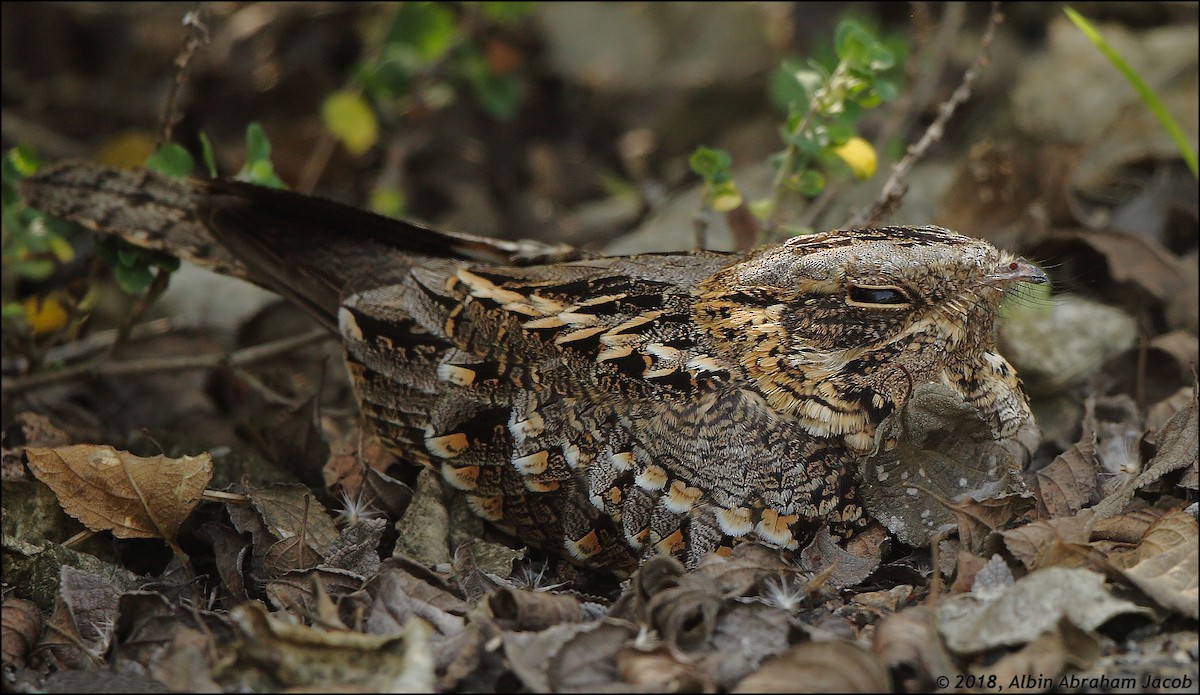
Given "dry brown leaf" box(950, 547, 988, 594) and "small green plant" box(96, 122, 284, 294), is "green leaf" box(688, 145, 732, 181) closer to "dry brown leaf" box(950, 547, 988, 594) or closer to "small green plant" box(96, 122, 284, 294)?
"small green plant" box(96, 122, 284, 294)

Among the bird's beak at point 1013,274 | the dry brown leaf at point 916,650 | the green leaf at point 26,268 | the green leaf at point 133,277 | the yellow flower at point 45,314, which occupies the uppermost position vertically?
the bird's beak at point 1013,274

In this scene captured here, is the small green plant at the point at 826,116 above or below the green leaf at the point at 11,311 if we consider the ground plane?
above

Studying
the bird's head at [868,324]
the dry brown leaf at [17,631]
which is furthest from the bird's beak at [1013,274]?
the dry brown leaf at [17,631]

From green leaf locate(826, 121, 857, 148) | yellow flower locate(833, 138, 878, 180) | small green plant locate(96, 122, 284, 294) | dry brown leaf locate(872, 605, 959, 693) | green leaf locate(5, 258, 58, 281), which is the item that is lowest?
dry brown leaf locate(872, 605, 959, 693)

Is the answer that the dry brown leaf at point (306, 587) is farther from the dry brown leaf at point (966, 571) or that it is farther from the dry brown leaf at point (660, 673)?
the dry brown leaf at point (966, 571)

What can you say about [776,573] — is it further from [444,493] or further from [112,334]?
[112,334]

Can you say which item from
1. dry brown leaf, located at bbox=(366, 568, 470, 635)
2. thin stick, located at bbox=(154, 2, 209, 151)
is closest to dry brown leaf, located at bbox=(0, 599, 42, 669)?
dry brown leaf, located at bbox=(366, 568, 470, 635)
